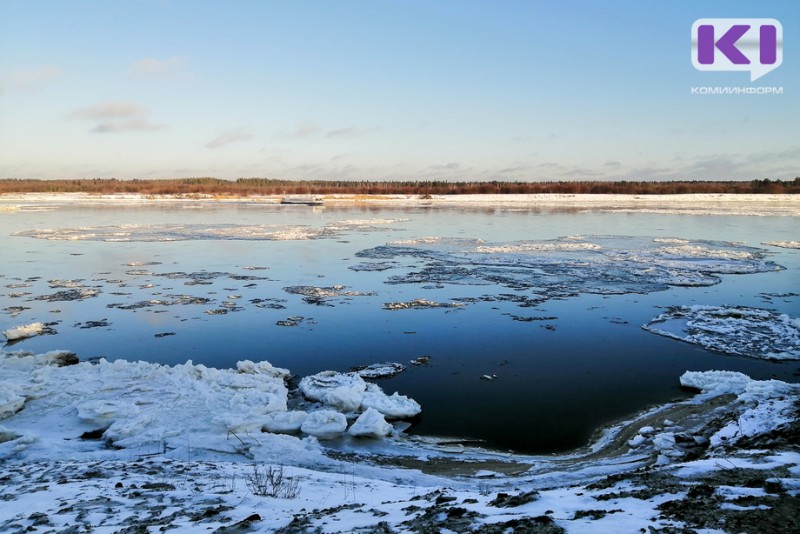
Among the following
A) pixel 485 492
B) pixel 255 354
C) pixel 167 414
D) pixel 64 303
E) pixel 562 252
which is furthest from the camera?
pixel 562 252

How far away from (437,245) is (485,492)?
1791cm

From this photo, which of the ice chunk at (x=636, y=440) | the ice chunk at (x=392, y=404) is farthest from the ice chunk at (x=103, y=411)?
the ice chunk at (x=636, y=440)

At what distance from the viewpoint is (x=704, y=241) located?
74.3ft

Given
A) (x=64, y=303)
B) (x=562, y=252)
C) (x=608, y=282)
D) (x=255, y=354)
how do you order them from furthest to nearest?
(x=562, y=252) < (x=608, y=282) < (x=64, y=303) < (x=255, y=354)

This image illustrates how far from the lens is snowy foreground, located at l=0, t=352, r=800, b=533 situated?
3395mm

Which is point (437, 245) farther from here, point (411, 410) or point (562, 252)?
point (411, 410)

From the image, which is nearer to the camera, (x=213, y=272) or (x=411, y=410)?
(x=411, y=410)

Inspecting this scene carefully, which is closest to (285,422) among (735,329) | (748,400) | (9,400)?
(9,400)

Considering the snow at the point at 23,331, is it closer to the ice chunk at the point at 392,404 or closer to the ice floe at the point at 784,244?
the ice chunk at the point at 392,404

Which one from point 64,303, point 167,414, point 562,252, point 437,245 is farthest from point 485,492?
point 437,245

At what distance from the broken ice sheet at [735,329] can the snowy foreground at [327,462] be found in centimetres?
184

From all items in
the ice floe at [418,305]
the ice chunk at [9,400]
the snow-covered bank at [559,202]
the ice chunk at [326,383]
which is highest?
the snow-covered bank at [559,202]

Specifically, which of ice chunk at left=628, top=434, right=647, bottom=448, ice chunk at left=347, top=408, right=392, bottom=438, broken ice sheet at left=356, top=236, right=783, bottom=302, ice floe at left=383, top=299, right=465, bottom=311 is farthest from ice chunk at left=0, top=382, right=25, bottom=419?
broken ice sheet at left=356, top=236, right=783, bottom=302

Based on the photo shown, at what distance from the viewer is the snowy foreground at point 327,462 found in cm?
339
